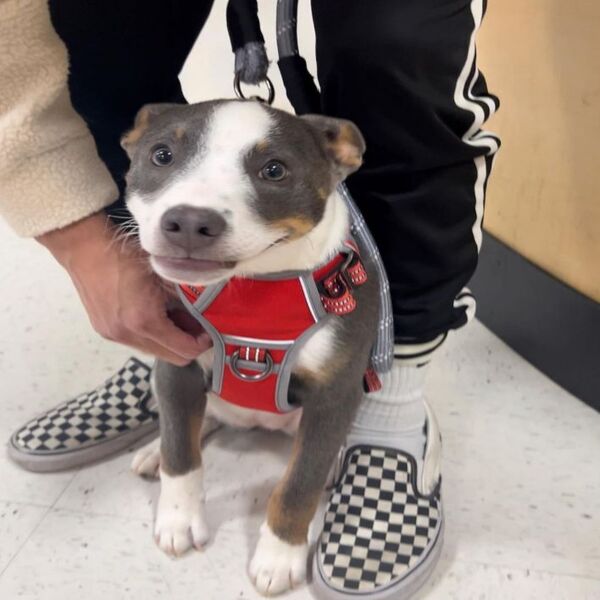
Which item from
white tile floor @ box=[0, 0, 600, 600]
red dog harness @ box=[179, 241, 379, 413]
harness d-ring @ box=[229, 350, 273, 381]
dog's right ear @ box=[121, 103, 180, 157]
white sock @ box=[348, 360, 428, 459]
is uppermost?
dog's right ear @ box=[121, 103, 180, 157]

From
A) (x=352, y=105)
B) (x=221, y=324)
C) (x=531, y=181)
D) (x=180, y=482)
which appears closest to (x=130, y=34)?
(x=352, y=105)

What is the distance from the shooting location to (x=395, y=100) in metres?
0.97

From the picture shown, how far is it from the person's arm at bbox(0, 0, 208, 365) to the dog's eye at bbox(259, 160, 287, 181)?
0.22 meters

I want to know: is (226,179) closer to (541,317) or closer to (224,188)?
(224,188)

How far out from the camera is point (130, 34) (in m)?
1.11

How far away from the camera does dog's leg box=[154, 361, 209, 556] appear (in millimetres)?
1073

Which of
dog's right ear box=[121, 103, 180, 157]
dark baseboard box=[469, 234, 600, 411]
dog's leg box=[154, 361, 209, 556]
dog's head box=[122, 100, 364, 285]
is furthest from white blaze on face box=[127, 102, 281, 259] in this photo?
dark baseboard box=[469, 234, 600, 411]

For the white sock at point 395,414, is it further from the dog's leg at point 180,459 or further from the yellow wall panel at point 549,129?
the yellow wall panel at point 549,129

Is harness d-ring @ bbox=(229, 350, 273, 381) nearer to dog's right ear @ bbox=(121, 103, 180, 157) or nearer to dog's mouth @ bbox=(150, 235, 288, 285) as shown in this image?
dog's mouth @ bbox=(150, 235, 288, 285)

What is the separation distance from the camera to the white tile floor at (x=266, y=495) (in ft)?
3.56

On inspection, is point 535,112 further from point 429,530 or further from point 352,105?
point 429,530

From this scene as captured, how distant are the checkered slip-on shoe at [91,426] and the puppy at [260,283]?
0.69ft

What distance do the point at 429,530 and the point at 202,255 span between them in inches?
22.5

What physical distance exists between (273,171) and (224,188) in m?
0.08
